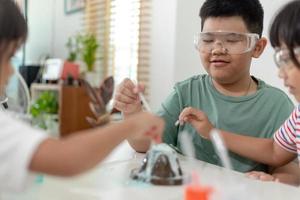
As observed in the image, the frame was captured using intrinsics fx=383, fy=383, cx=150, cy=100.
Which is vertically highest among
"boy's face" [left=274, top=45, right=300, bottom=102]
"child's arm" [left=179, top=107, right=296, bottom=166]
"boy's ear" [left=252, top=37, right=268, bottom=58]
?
"boy's ear" [left=252, top=37, right=268, bottom=58]

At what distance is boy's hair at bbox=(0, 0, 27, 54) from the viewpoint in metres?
0.47

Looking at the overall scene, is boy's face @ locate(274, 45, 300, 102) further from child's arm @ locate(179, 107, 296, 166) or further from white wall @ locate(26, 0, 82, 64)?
white wall @ locate(26, 0, 82, 64)

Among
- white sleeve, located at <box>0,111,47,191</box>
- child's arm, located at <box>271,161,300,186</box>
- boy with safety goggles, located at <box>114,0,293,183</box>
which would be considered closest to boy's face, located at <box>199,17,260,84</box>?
boy with safety goggles, located at <box>114,0,293,183</box>

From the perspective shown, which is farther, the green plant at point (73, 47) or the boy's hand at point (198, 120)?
the green plant at point (73, 47)

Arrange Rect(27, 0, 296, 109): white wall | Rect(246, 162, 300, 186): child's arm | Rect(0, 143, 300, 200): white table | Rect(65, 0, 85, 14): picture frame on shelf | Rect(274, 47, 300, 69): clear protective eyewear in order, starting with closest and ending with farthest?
Rect(0, 143, 300, 200): white table
Rect(274, 47, 300, 69): clear protective eyewear
Rect(246, 162, 300, 186): child's arm
Rect(27, 0, 296, 109): white wall
Rect(65, 0, 85, 14): picture frame on shelf

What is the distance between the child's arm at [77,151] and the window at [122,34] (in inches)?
96.0

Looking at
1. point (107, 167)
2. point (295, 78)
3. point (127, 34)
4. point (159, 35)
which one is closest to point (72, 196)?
point (107, 167)

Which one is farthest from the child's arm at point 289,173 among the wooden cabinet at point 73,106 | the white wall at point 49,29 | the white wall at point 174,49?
the white wall at point 49,29

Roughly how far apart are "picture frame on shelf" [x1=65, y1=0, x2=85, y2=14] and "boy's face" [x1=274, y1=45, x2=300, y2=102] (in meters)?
3.29

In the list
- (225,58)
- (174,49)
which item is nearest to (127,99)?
(225,58)

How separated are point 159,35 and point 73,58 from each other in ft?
4.50

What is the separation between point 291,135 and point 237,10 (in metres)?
0.39

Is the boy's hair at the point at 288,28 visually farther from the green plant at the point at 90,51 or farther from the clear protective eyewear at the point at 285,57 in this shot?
the green plant at the point at 90,51

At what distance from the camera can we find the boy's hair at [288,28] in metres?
0.77
